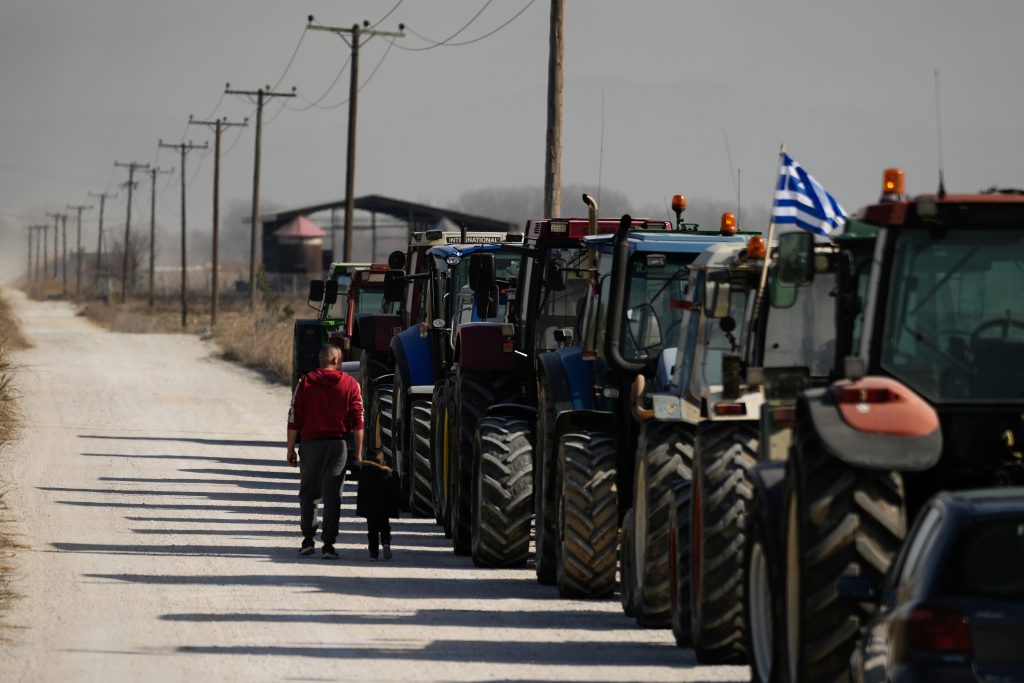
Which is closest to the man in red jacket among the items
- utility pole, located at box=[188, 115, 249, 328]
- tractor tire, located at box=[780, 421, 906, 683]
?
tractor tire, located at box=[780, 421, 906, 683]

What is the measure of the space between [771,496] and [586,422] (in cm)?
453

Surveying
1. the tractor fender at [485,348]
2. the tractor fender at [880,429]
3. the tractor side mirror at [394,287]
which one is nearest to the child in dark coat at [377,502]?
the tractor fender at [485,348]

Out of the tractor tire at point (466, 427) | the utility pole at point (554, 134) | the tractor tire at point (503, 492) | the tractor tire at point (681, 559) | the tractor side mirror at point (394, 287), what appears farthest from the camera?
the utility pole at point (554, 134)

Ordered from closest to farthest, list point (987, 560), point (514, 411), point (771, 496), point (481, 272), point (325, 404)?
point (987, 560) < point (771, 496) < point (514, 411) < point (325, 404) < point (481, 272)

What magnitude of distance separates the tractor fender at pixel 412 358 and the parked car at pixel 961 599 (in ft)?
39.8

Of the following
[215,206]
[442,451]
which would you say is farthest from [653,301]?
[215,206]

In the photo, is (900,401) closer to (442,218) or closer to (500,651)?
(500,651)

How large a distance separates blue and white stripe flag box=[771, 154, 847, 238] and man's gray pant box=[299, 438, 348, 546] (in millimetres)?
4677

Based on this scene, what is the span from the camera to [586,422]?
42.4ft

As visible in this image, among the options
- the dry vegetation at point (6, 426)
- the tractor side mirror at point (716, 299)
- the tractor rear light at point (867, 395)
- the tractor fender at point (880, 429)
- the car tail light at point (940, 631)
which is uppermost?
the tractor side mirror at point (716, 299)

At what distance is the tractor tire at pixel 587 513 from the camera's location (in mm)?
12414

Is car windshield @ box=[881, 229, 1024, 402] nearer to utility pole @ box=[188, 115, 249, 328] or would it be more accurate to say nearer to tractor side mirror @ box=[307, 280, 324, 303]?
tractor side mirror @ box=[307, 280, 324, 303]

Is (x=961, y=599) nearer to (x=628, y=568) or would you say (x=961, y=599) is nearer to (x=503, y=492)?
(x=628, y=568)

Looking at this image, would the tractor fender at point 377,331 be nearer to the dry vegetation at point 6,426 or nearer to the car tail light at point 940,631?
the dry vegetation at point 6,426
